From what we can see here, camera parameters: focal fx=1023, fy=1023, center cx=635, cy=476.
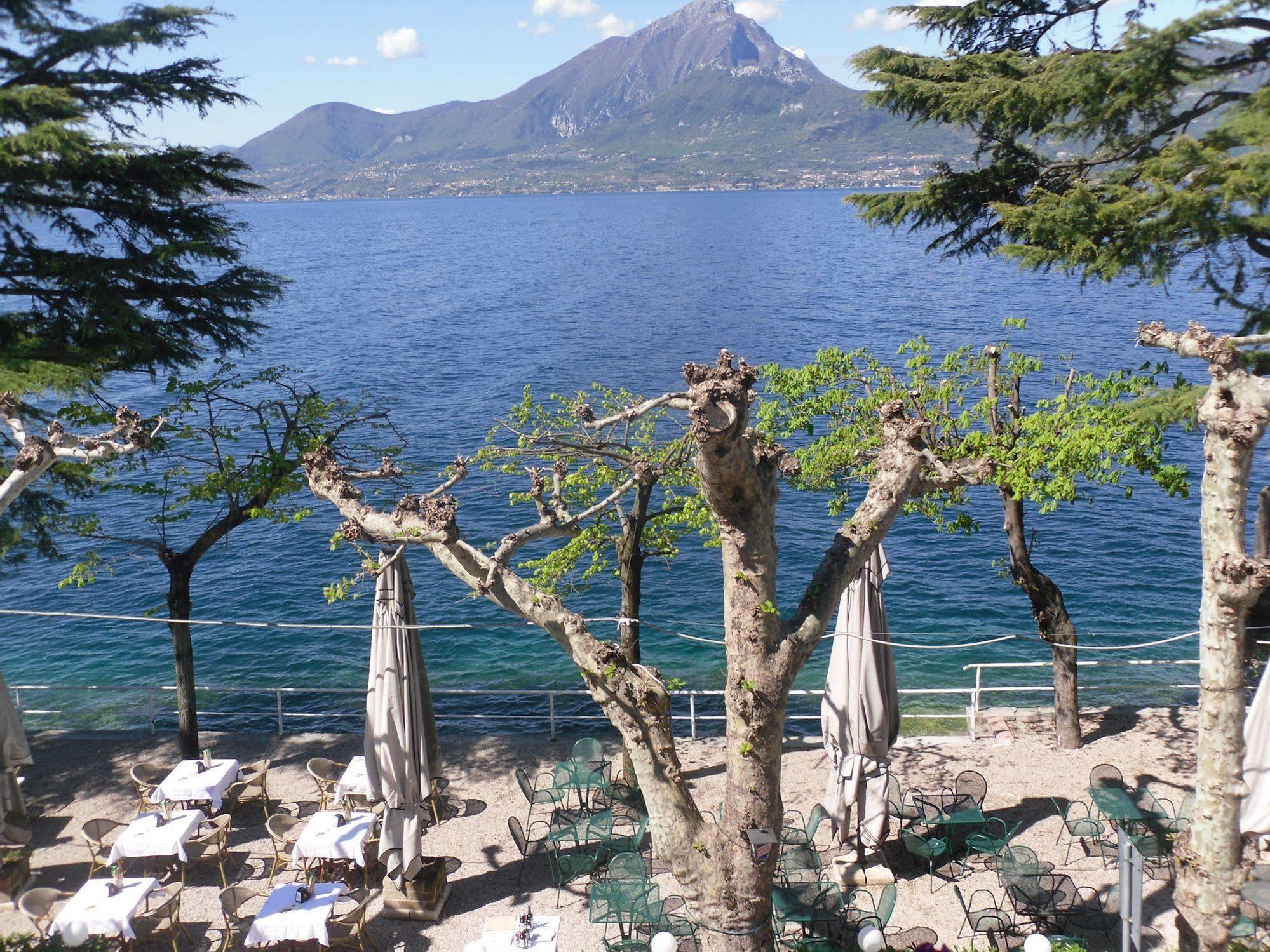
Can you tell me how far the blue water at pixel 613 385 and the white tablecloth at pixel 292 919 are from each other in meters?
3.08

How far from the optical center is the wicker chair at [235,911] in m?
9.65

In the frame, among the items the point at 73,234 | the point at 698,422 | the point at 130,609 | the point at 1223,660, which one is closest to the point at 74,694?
the point at 130,609

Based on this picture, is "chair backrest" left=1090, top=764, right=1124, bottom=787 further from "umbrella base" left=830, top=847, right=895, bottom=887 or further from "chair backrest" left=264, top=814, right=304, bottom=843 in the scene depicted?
"chair backrest" left=264, top=814, right=304, bottom=843

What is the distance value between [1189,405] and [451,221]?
188734 millimetres

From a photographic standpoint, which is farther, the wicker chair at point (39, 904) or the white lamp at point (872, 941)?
the wicker chair at point (39, 904)

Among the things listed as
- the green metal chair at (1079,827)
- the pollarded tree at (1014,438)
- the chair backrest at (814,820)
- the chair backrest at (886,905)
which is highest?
the pollarded tree at (1014,438)

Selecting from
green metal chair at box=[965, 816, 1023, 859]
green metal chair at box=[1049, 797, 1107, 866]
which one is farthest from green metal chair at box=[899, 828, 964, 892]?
green metal chair at box=[1049, 797, 1107, 866]

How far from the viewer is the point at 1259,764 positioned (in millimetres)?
9656

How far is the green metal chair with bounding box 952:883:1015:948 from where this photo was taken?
30.8ft

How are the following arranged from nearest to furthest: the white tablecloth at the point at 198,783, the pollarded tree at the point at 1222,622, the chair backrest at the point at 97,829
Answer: the pollarded tree at the point at 1222,622 → the chair backrest at the point at 97,829 → the white tablecloth at the point at 198,783

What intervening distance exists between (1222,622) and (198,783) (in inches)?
417

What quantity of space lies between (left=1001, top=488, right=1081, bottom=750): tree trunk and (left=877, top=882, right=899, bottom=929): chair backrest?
4891 millimetres

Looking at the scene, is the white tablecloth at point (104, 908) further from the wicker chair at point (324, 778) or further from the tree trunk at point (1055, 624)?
the tree trunk at point (1055, 624)

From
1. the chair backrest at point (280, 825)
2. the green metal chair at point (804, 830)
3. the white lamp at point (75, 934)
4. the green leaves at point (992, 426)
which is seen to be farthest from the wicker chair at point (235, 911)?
the green leaves at point (992, 426)
